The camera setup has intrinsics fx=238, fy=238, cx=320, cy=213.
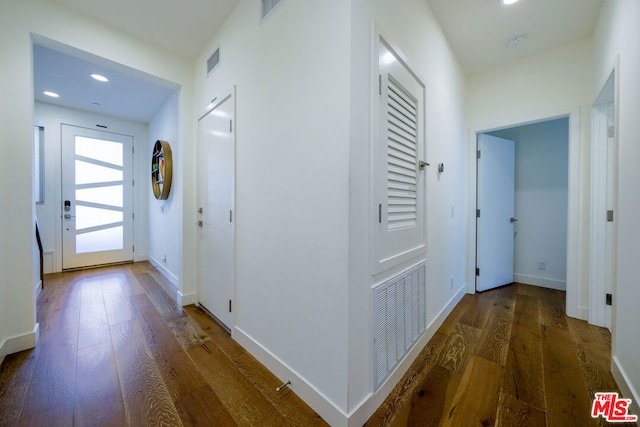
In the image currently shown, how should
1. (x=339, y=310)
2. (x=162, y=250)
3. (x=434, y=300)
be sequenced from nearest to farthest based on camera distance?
1. (x=339, y=310)
2. (x=434, y=300)
3. (x=162, y=250)

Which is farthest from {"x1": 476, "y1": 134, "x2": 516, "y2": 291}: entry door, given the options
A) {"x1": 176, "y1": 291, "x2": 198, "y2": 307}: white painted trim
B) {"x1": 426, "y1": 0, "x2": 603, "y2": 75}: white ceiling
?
{"x1": 176, "y1": 291, "x2": 198, "y2": 307}: white painted trim

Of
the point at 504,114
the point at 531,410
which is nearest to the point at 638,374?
the point at 531,410

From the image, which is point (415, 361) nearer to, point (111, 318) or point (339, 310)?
point (339, 310)

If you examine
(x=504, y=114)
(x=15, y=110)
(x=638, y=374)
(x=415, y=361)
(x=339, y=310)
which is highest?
(x=504, y=114)

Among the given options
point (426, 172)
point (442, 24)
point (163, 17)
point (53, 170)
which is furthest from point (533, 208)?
point (53, 170)

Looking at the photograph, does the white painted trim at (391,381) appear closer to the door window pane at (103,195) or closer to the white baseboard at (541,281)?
the white baseboard at (541,281)

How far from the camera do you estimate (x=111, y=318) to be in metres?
2.33

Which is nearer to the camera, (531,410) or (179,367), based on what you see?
(531,410)

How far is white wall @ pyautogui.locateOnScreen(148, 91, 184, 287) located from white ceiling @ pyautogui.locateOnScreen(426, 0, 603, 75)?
2966mm

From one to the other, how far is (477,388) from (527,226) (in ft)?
9.71

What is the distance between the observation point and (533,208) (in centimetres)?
340

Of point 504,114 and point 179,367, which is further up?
point 504,114

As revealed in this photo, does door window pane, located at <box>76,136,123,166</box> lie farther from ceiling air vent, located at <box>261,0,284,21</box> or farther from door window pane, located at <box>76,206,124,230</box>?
ceiling air vent, located at <box>261,0,284,21</box>

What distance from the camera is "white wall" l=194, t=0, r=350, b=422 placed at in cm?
120
